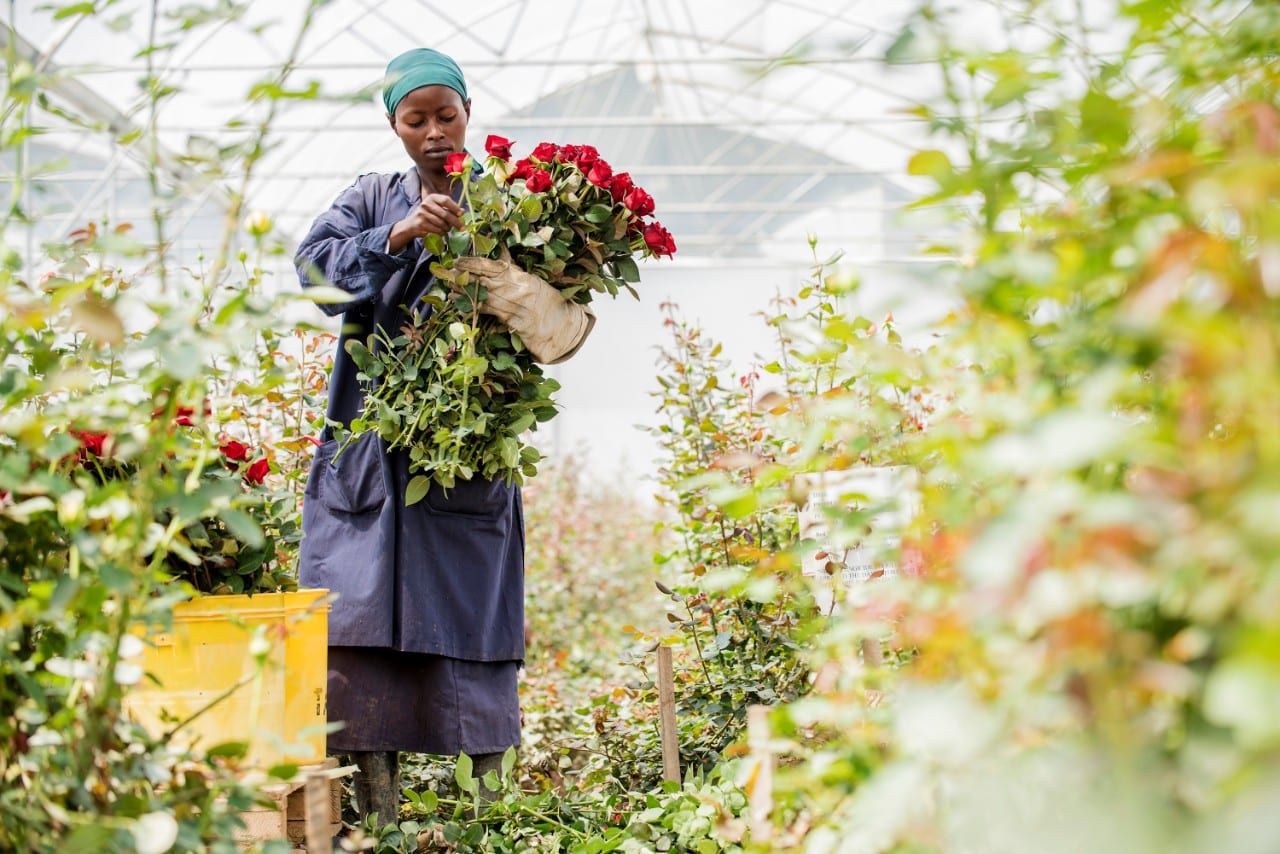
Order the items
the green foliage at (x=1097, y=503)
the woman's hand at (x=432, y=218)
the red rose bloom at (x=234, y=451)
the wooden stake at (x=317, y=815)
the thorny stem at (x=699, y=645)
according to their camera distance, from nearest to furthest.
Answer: the green foliage at (x=1097, y=503) < the wooden stake at (x=317, y=815) < the red rose bloom at (x=234, y=451) < the woman's hand at (x=432, y=218) < the thorny stem at (x=699, y=645)

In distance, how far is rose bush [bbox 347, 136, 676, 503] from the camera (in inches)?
75.4

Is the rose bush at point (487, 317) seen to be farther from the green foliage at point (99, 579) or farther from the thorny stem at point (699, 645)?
the green foliage at point (99, 579)

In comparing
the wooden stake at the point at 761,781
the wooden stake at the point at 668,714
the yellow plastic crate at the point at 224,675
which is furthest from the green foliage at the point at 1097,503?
the wooden stake at the point at 668,714

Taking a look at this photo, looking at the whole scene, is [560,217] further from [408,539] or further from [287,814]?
[287,814]

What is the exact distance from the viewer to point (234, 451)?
1680 mm

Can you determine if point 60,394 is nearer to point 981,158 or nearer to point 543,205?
point 543,205

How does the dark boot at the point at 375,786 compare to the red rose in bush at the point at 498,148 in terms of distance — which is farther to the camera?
the dark boot at the point at 375,786

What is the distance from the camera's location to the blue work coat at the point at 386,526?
2.00 meters

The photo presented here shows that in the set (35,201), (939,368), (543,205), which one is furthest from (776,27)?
(939,368)

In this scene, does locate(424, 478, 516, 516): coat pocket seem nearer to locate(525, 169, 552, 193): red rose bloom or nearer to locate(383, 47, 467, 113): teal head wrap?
locate(525, 169, 552, 193): red rose bloom

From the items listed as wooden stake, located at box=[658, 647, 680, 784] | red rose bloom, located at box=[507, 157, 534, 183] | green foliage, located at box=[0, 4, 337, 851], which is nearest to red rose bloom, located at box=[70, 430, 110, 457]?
green foliage, located at box=[0, 4, 337, 851]

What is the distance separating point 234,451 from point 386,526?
40 cm

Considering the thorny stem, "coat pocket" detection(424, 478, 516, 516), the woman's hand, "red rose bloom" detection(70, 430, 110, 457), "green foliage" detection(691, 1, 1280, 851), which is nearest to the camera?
"green foliage" detection(691, 1, 1280, 851)

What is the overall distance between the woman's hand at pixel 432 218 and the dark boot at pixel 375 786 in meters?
0.97
